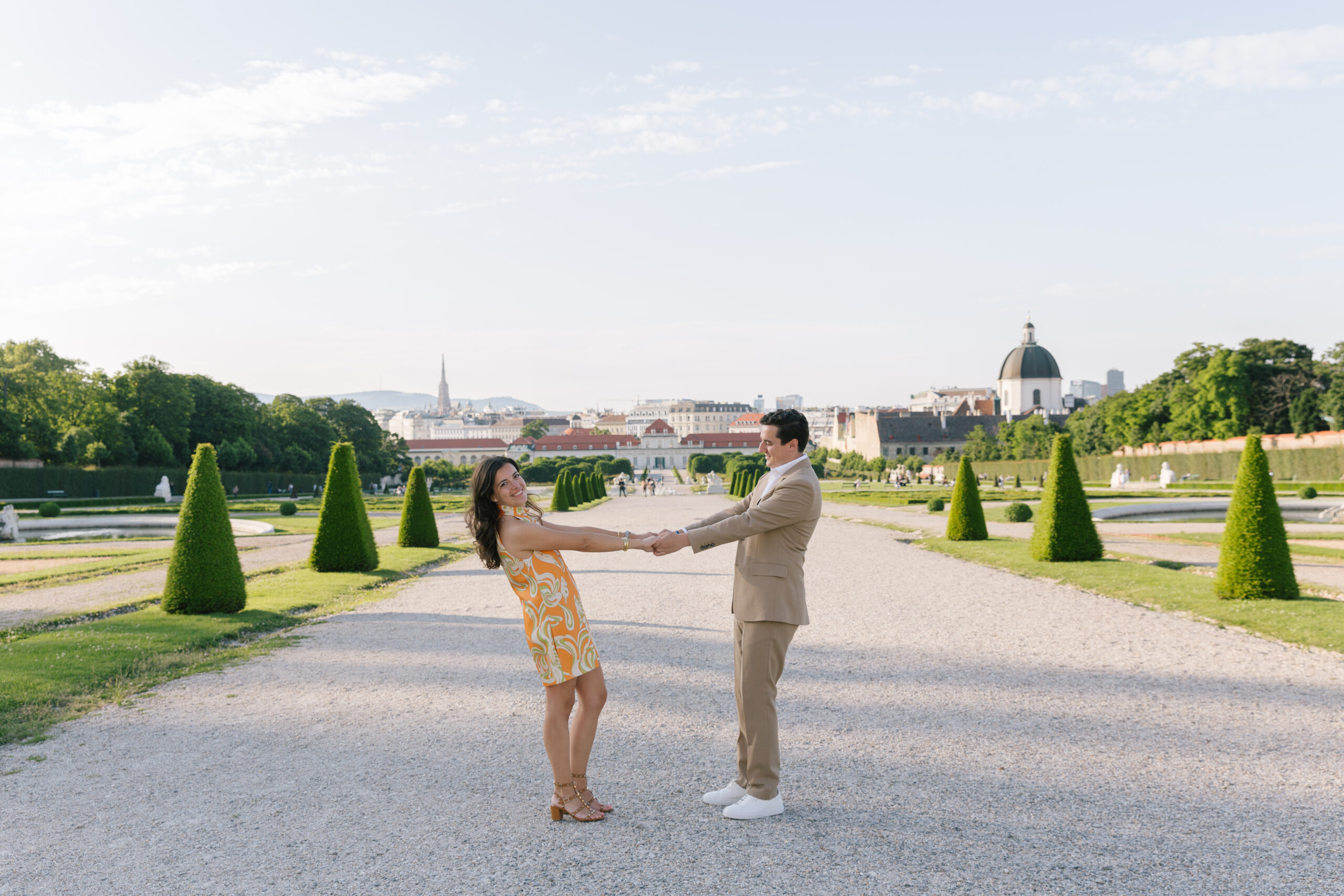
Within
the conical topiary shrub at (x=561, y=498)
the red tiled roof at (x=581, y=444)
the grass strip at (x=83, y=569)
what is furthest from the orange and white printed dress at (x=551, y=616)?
the red tiled roof at (x=581, y=444)

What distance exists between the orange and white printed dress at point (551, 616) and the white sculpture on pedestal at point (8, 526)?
2553cm

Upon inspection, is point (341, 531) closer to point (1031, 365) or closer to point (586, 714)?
point (586, 714)

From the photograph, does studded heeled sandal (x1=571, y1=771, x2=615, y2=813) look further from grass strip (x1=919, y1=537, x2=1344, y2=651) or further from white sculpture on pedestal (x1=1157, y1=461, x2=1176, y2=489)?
white sculpture on pedestal (x1=1157, y1=461, x2=1176, y2=489)

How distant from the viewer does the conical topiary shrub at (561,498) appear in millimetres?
36094

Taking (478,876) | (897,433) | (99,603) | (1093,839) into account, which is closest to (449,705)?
(478,876)

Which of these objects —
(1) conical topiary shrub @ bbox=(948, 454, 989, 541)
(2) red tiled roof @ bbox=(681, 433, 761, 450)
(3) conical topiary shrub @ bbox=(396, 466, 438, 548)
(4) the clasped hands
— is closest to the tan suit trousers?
(4) the clasped hands

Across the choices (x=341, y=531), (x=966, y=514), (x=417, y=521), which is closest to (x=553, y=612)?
(x=341, y=531)

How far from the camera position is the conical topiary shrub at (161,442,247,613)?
32.5 ft

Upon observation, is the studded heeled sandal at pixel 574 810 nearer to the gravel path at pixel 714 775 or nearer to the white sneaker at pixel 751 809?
the gravel path at pixel 714 775

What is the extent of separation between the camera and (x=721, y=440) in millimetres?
147500

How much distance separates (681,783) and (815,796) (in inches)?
25.7

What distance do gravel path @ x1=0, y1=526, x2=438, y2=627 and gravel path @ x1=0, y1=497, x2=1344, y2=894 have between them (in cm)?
427

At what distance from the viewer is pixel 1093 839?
3811 mm

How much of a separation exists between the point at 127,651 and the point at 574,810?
18.7 feet
